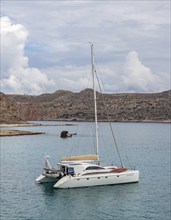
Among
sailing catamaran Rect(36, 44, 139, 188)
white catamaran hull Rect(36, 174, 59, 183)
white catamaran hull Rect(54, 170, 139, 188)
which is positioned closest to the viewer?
white catamaran hull Rect(54, 170, 139, 188)

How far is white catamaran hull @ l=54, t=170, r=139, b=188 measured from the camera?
1609 inches

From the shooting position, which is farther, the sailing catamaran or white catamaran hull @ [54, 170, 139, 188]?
the sailing catamaran

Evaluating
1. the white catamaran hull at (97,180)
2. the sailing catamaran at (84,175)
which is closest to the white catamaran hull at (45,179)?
the sailing catamaran at (84,175)

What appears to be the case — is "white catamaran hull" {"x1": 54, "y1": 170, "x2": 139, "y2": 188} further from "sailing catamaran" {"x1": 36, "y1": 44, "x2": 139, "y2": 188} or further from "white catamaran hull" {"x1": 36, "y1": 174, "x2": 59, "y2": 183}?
"white catamaran hull" {"x1": 36, "y1": 174, "x2": 59, "y2": 183}

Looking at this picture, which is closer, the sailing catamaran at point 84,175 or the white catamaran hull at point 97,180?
the white catamaran hull at point 97,180

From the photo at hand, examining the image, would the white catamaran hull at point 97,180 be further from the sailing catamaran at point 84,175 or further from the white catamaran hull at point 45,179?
the white catamaran hull at point 45,179

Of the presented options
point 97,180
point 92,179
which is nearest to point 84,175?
point 92,179

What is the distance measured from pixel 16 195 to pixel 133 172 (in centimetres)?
1243

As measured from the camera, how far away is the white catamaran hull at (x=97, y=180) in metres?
40.9

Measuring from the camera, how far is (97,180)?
137ft

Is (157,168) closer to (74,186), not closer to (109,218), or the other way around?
(74,186)

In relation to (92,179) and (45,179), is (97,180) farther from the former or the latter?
(45,179)

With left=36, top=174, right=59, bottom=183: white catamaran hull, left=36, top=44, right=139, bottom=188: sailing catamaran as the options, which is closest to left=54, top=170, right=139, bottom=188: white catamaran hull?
left=36, top=44, right=139, bottom=188: sailing catamaran

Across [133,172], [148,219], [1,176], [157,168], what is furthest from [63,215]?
[157,168]
